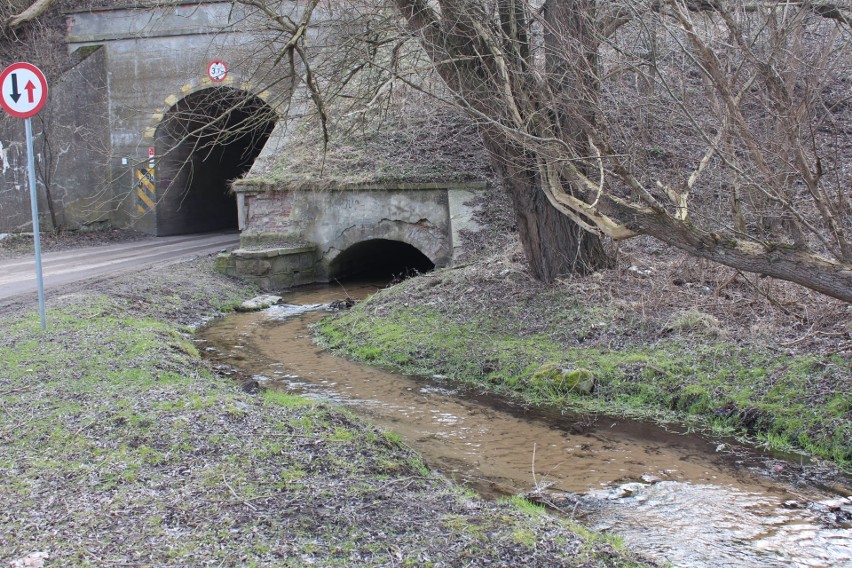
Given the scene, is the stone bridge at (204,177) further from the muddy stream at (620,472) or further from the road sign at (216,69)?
the muddy stream at (620,472)

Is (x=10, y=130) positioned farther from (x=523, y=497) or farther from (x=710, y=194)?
(x=523, y=497)

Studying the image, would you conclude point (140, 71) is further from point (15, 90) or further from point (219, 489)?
point (219, 489)

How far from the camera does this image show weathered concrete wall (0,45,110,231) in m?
19.8

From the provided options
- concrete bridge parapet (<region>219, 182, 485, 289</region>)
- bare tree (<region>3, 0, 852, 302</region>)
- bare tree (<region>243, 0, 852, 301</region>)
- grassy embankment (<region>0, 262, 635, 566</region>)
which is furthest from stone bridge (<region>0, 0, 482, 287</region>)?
grassy embankment (<region>0, 262, 635, 566</region>)

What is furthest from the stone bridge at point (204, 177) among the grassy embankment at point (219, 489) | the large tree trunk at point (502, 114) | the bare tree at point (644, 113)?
the grassy embankment at point (219, 489)

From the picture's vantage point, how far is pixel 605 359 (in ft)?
26.1

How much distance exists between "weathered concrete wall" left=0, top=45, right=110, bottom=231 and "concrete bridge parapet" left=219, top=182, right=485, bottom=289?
21.9 feet

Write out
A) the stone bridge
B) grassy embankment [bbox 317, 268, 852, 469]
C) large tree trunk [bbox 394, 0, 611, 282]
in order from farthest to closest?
the stone bridge → large tree trunk [bbox 394, 0, 611, 282] → grassy embankment [bbox 317, 268, 852, 469]

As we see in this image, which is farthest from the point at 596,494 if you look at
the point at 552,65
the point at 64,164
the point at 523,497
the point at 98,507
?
the point at 64,164

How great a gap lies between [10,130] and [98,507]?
18.5 m

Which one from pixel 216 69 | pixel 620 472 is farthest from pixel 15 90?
pixel 216 69

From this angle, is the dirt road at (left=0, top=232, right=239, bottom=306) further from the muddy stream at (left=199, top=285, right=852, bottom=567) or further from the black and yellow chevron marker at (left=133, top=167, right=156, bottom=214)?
the muddy stream at (left=199, top=285, right=852, bottom=567)

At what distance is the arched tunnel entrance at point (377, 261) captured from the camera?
15453 mm

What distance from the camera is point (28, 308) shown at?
959 centimetres
